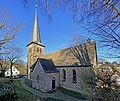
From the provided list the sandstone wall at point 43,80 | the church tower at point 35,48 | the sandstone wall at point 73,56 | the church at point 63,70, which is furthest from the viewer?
the church tower at point 35,48

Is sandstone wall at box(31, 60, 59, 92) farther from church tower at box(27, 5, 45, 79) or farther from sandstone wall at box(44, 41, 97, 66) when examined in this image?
church tower at box(27, 5, 45, 79)

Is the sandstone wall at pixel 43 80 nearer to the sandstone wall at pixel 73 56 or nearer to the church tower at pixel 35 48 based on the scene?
the sandstone wall at pixel 73 56

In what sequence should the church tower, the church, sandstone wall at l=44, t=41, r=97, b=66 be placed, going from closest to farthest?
sandstone wall at l=44, t=41, r=97, b=66, the church, the church tower

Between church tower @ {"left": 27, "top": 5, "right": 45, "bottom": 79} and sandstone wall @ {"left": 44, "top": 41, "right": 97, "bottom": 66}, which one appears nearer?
sandstone wall @ {"left": 44, "top": 41, "right": 97, "bottom": 66}

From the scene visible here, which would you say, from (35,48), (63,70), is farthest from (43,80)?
(35,48)

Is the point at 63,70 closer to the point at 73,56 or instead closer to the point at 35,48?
the point at 73,56

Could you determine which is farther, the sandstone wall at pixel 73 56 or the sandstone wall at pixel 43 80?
the sandstone wall at pixel 43 80

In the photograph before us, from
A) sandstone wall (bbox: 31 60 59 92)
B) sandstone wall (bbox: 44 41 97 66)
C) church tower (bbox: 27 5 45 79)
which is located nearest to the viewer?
sandstone wall (bbox: 44 41 97 66)

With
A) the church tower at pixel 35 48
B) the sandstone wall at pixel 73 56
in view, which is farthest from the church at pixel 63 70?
the church tower at pixel 35 48

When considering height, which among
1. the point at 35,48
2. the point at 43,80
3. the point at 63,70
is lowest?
the point at 43,80

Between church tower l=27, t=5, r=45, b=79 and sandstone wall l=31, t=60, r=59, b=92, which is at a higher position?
→ church tower l=27, t=5, r=45, b=79

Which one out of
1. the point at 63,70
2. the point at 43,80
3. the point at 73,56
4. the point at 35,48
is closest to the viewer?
the point at 43,80

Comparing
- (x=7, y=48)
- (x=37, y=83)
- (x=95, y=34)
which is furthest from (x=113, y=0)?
(x=37, y=83)

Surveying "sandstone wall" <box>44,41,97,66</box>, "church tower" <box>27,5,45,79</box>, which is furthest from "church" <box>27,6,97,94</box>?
"church tower" <box>27,5,45,79</box>
